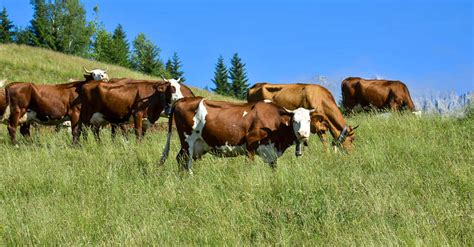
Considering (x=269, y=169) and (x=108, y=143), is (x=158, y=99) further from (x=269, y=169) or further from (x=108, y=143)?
(x=269, y=169)

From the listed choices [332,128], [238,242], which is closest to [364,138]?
[332,128]

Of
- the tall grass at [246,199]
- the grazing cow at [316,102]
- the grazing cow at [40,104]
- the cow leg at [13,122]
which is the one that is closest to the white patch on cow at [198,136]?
the tall grass at [246,199]

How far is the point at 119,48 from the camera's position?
264ft

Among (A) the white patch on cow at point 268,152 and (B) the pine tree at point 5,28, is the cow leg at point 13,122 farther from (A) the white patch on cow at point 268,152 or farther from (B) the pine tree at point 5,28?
(B) the pine tree at point 5,28

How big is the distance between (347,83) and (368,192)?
14526 mm

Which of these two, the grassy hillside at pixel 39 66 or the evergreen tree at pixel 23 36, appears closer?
the grassy hillside at pixel 39 66

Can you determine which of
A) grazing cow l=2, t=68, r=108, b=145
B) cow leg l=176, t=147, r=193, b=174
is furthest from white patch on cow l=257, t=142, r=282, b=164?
grazing cow l=2, t=68, r=108, b=145

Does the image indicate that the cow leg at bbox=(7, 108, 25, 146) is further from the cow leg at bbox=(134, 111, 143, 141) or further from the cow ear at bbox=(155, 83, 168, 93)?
the cow ear at bbox=(155, 83, 168, 93)

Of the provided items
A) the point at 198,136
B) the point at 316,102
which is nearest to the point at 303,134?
the point at 198,136

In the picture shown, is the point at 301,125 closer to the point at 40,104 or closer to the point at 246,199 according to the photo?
the point at 246,199

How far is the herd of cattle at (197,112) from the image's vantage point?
1036 centimetres

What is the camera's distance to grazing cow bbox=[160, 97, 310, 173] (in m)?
10.3

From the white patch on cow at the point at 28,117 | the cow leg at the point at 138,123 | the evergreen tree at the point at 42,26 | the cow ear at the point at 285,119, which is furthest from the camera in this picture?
the evergreen tree at the point at 42,26

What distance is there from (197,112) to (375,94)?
1182 cm
